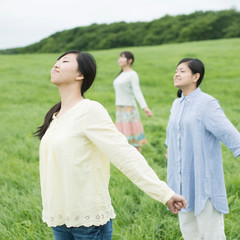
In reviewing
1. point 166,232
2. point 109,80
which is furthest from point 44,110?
point 166,232

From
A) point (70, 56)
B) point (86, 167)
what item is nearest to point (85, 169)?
point (86, 167)

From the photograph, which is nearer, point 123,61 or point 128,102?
point 123,61

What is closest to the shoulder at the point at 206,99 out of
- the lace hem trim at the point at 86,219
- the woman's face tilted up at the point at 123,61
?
the lace hem trim at the point at 86,219

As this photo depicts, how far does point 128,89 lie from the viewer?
534 cm

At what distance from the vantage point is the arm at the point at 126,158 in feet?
4.83

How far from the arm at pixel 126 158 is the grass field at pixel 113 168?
4.34 feet

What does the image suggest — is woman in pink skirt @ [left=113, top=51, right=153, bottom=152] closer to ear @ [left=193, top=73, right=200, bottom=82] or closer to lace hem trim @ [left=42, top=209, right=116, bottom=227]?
ear @ [left=193, top=73, right=200, bottom=82]

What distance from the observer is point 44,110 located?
8.82 meters

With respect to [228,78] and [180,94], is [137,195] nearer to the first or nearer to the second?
[180,94]

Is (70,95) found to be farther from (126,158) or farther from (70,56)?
(126,158)

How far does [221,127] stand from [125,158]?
0.97 m

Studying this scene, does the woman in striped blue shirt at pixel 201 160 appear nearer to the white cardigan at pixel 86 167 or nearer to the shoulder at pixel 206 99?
the shoulder at pixel 206 99

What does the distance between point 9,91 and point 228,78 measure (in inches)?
391

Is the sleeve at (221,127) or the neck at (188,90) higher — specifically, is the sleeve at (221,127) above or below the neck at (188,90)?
below
